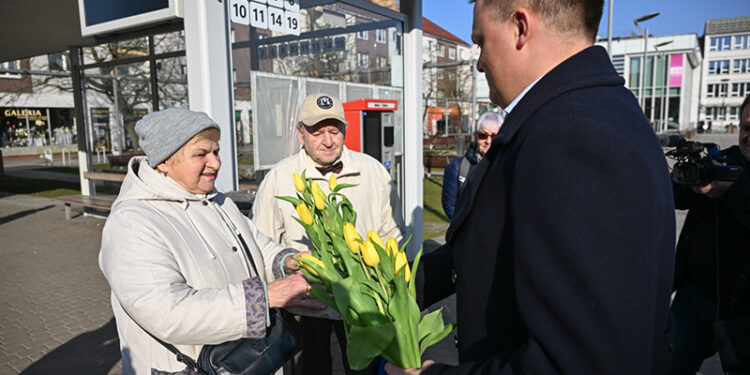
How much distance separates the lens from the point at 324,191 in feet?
10.8

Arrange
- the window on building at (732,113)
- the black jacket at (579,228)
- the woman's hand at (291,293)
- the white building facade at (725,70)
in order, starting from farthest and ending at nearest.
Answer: the white building facade at (725,70) < the window on building at (732,113) < the woman's hand at (291,293) < the black jacket at (579,228)

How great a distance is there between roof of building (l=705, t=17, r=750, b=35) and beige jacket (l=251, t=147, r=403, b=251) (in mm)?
97707

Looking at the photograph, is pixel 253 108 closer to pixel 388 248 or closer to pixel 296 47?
pixel 296 47

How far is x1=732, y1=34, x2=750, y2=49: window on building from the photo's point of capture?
7706 centimetres

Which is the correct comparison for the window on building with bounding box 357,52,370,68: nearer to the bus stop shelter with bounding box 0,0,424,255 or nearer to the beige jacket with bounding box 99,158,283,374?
the bus stop shelter with bounding box 0,0,424,255

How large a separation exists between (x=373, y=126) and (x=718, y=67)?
311ft

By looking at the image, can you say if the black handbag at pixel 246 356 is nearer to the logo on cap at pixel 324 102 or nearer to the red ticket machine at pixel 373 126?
the logo on cap at pixel 324 102

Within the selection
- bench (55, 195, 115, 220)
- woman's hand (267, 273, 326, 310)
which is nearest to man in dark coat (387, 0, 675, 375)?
woman's hand (267, 273, 326, 310)

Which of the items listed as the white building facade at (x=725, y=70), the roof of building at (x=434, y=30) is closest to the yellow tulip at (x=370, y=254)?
the roof of building at (x=434, y=30)

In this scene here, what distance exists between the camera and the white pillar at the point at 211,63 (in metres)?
3.73

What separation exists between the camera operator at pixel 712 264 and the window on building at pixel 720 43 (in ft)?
320

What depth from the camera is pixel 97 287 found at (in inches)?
251

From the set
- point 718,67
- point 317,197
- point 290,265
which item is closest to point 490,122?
point 290,265

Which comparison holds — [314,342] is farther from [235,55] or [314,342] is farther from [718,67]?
[718,67]
